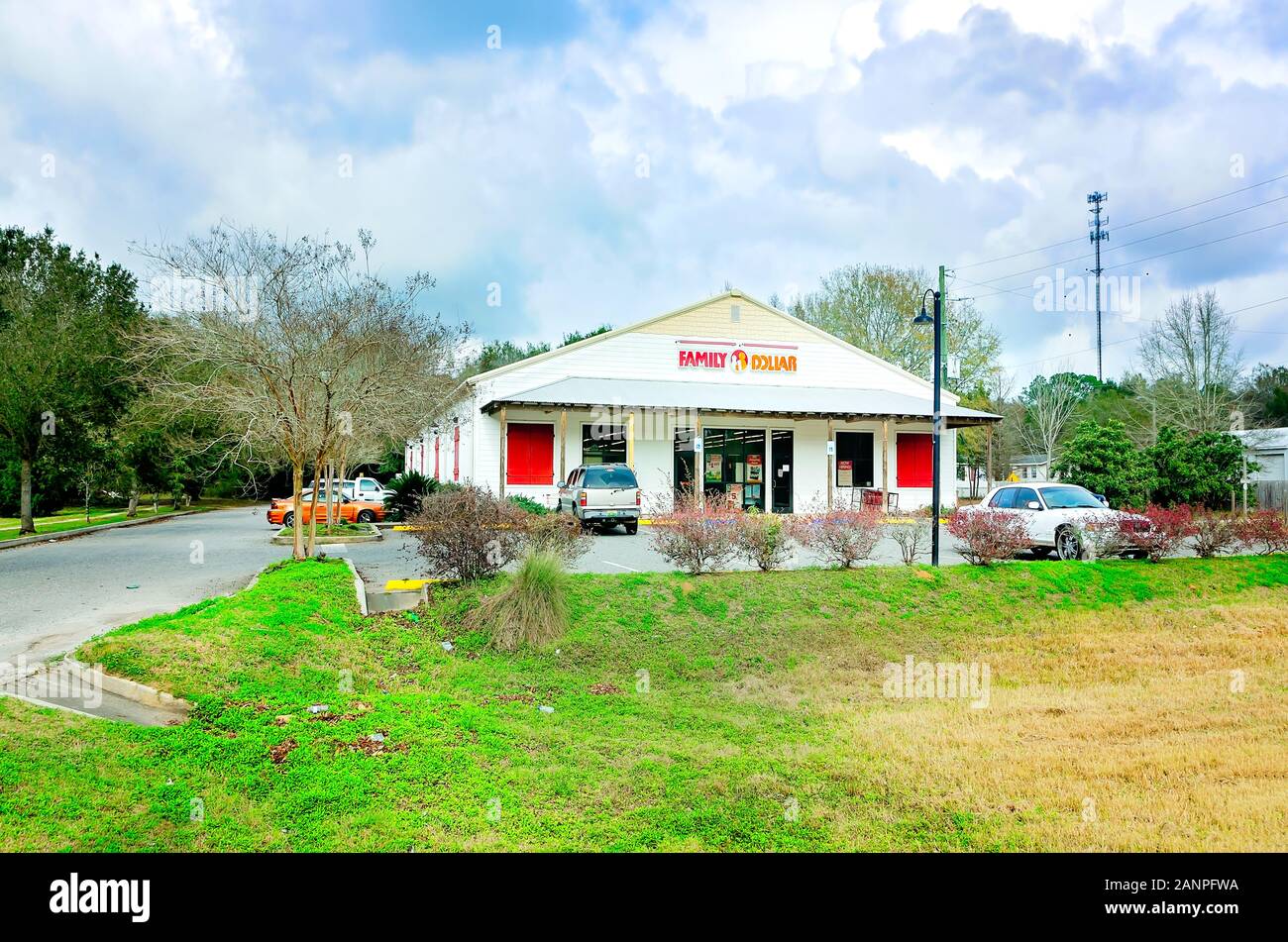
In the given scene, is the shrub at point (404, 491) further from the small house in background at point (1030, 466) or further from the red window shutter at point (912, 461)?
the small house in background at point (1030, 466)

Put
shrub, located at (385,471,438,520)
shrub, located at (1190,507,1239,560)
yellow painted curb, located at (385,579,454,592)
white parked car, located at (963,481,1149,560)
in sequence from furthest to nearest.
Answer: shrub, located at (385,471,438,520), white parked car, located at (963,481,1149,560), shrub, located at (1190,507,1239,560), yellow painted curb, located at (385,579,454,592)

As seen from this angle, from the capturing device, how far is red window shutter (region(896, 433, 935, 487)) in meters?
31.7

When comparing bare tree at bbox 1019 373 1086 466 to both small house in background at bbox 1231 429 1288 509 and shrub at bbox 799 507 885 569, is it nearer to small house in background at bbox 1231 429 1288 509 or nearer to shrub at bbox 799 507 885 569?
small house in background at bbox 1231 429 1288 509

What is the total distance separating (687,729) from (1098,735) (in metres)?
3.35

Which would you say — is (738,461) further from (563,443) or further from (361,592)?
(361,592)

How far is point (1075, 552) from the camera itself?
14227 millimetres

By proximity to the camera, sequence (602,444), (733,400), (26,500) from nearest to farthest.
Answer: (26,500) < (733,400) < (602,444)

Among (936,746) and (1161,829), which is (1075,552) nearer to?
(936,746)

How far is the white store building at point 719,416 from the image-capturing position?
2753 centimetres

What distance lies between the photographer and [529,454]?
90.6ft

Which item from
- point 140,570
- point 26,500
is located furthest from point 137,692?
point 26,500

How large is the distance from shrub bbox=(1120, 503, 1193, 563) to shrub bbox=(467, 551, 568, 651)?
956 cm

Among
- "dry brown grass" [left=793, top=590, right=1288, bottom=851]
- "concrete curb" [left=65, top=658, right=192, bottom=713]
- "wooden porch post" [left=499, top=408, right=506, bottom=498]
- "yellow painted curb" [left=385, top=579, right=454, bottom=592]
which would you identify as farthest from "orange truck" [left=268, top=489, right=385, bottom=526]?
"dry brown grass" [left=793, top=590, right=1288, bottom=851]

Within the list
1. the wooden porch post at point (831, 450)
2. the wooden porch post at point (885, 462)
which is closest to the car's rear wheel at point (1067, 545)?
the wooden porch post at point (885, 462)
